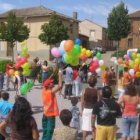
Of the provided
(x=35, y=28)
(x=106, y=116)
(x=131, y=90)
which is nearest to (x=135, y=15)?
(x=35, y=28)

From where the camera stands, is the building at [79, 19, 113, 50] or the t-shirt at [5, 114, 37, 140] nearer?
the t-shirt at [5, 114, 37, 140]

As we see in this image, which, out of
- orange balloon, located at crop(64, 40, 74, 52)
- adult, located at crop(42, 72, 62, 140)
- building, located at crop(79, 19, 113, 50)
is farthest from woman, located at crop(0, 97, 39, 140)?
building, located at crop(79, 19, 113, 50)

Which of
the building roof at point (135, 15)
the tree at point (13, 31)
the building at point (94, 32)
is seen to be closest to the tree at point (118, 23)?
the tree at point (13, 31)

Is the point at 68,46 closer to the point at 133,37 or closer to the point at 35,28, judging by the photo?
the point at 35,28

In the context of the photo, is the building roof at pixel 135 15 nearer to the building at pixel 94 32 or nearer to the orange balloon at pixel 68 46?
the building at pixel 94 32

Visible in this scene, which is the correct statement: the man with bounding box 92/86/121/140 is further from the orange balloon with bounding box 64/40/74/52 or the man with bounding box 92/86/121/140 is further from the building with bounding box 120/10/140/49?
the building with bounding box 120/10/140/49

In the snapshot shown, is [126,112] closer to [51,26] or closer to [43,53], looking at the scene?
[51,26]

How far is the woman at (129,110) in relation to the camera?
Result: 8.57 meters

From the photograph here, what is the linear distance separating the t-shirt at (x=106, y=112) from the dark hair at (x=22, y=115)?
2.09 metres

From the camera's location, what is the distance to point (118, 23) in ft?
162

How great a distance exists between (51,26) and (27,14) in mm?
11001

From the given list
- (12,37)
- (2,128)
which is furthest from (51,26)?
(2,128)

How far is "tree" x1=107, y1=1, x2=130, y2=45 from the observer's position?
161 ft

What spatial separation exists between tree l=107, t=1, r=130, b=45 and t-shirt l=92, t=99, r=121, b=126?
41889mm
